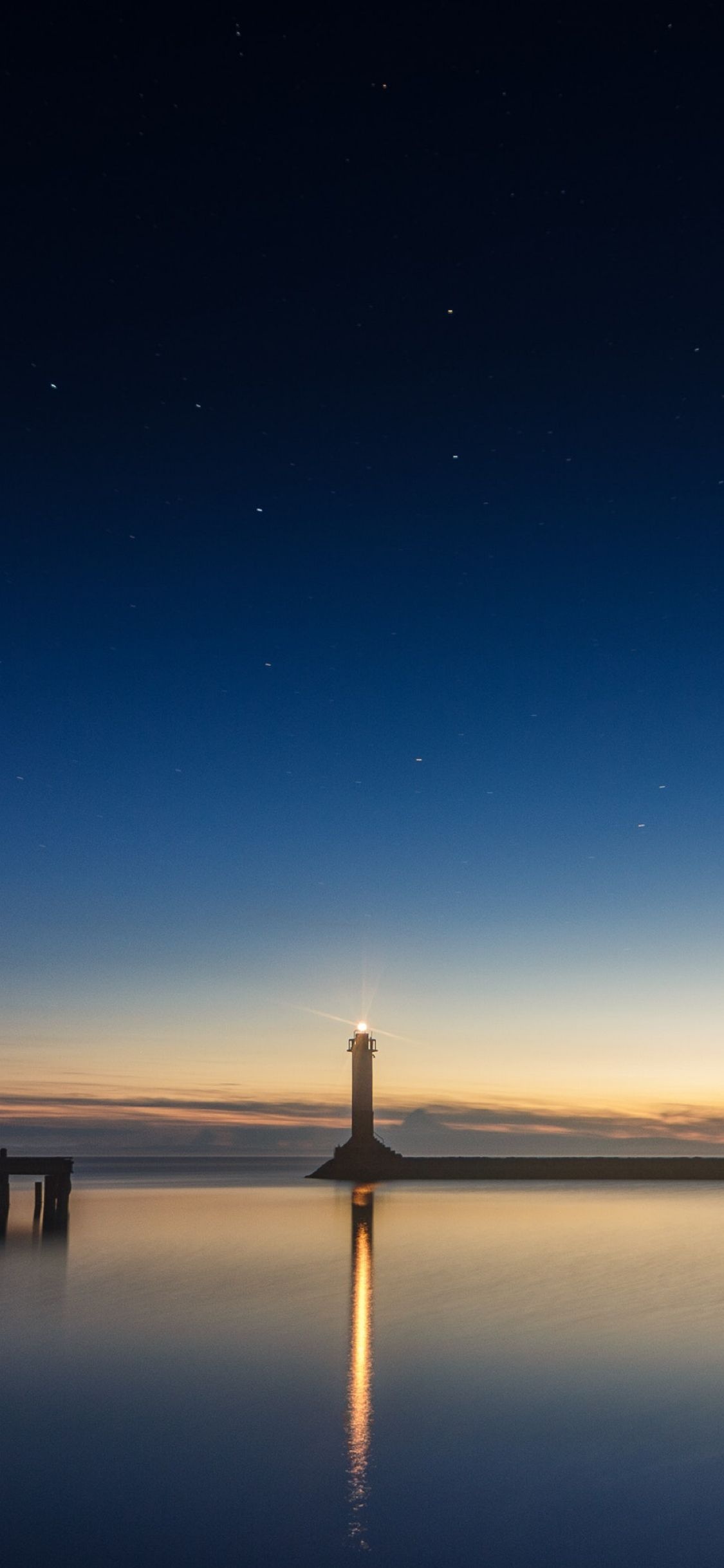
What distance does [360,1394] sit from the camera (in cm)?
2450

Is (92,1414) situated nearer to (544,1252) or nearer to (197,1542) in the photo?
(197,1542)

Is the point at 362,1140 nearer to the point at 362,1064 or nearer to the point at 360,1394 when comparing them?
the point at 362,1064

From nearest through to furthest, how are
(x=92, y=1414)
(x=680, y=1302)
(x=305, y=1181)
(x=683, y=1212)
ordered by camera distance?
(x=92, y=1414) → (x=680, y=1302) → (x=683, y=1212) → (x=305, y=1181)

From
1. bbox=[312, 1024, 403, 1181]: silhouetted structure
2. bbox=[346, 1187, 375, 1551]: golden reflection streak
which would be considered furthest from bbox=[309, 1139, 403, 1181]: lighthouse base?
bbox=[346, 1187, 375, 1551]: golden reflection streak

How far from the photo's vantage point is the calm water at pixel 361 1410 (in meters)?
15.9

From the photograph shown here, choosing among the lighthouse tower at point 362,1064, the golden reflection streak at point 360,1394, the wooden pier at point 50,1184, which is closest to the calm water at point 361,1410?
the golden reflection streak at point 360,1394

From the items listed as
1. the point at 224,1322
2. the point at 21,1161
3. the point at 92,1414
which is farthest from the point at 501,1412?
the point at 21,1161

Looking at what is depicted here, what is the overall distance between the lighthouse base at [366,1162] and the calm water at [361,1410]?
61.9 meters

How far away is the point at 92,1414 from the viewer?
73.8 ft

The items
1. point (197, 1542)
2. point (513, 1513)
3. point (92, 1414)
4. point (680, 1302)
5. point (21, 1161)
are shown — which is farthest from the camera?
point (21, 1161)

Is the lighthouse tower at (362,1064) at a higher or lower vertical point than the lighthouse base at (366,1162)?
higher

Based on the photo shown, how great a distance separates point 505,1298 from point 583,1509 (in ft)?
78.2

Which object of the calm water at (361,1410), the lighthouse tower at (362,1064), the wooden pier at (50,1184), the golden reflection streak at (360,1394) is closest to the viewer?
the calm water at (361,1410)

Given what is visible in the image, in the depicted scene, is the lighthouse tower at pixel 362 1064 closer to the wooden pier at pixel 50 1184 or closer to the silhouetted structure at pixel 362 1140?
the silhouetted structure at pixel 362 1140
